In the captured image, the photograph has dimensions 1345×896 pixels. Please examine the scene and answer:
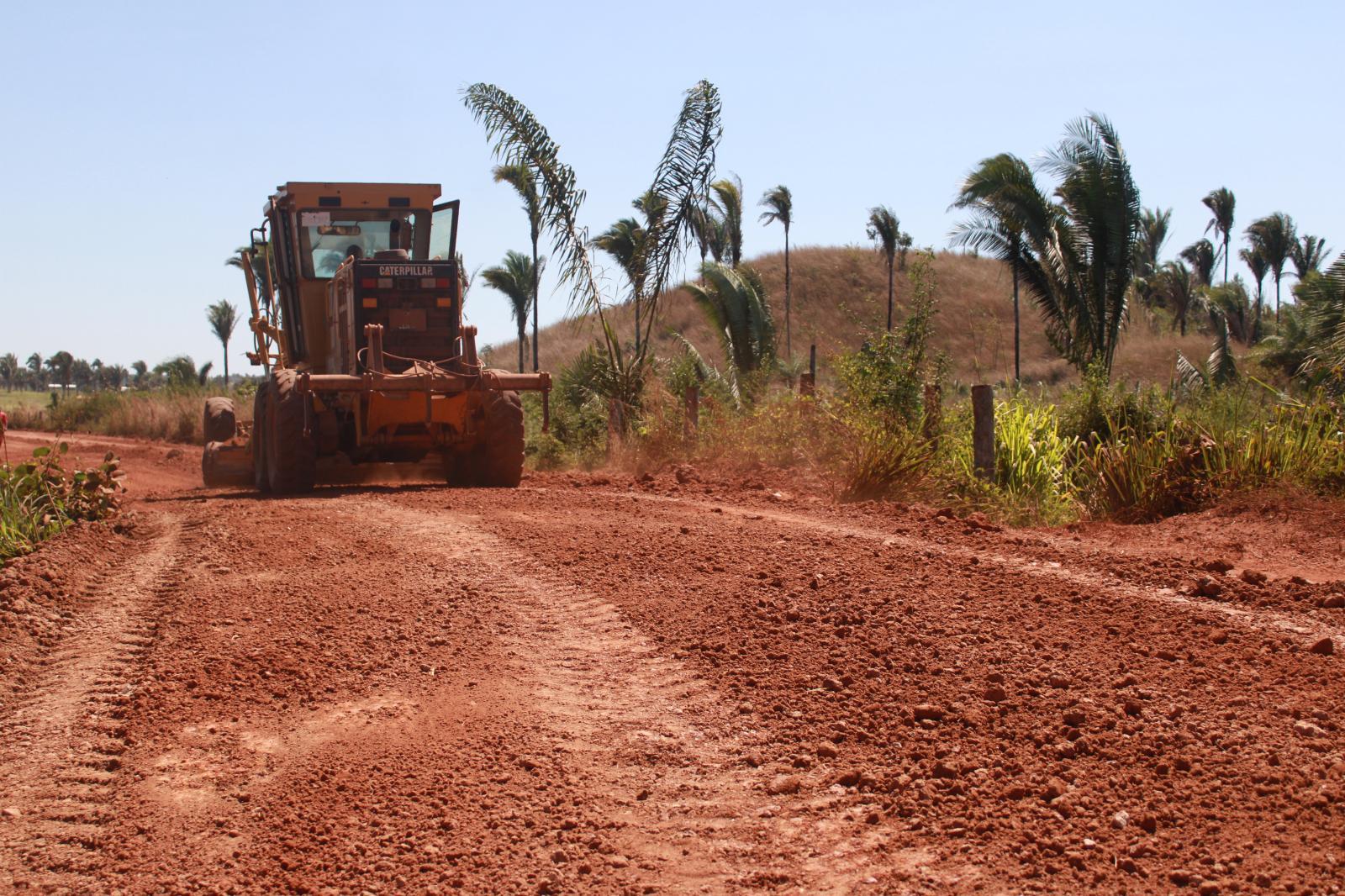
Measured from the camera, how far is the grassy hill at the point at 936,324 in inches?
2026

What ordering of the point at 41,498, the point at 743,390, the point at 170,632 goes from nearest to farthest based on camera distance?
the point at 170,632
the point at 41,498
the point at 743,390

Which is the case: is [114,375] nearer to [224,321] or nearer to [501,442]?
[224,321]

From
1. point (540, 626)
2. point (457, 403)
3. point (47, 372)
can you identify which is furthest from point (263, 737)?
point (47, 372)

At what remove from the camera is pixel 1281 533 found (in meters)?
8.56

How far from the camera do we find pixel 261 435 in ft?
45.5

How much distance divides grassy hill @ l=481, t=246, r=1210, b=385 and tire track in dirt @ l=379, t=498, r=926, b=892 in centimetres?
4209

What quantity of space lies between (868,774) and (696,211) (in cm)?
1615

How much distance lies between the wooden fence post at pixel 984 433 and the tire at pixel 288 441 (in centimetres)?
669

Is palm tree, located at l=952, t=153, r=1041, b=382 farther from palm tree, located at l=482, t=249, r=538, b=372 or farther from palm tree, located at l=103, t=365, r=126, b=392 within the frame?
palm tree, located at l=103, t=365, r=126, b=392

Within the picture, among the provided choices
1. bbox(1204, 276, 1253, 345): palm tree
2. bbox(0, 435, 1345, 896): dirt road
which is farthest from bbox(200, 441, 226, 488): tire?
bbox(1204, 276, 1253, 345): palm tree

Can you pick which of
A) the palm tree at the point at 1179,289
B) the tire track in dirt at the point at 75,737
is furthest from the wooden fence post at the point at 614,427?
the palm tree at the point at 1179,289

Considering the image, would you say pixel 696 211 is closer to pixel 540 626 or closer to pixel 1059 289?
pixel 1059 289

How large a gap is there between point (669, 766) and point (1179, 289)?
198 feet

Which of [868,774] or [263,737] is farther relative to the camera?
[263,737]
